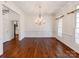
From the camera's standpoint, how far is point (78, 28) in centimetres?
627

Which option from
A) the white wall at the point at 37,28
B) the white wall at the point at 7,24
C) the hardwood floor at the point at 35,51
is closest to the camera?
the hardwood floor at the point at 35,51

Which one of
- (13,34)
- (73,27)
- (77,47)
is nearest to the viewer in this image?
(77,47)

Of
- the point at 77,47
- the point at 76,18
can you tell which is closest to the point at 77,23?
the point at 76,18

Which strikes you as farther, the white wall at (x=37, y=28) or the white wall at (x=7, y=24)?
the white wall at (x=37, y=28)

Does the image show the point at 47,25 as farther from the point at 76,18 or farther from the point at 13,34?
the point at 76,18

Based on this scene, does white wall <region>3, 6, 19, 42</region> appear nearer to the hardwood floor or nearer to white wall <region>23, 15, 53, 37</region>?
white wall <region>23, 15, 53, 37</region>

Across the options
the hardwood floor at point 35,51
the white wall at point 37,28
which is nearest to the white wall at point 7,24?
the white wall at point 37,28

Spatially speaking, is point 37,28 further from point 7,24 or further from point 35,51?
point 35,51

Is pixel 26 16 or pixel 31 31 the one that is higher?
pixel 26 16

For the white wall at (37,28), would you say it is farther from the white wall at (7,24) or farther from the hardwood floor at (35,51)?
the hardwood floor at (35,51)

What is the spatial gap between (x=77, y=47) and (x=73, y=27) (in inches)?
45.8

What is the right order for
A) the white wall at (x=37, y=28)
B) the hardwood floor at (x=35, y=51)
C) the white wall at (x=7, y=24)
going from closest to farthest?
the hardwood floor at (x=35, y=51) → the white wall at (x=7, y=24) → the white wall at (x=37, y=28)

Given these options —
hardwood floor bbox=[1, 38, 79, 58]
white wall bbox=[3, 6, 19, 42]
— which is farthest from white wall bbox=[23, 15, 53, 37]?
hardwood floor bbox=[1, 38, 79, 58]

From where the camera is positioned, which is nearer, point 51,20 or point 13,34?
point 13,34
